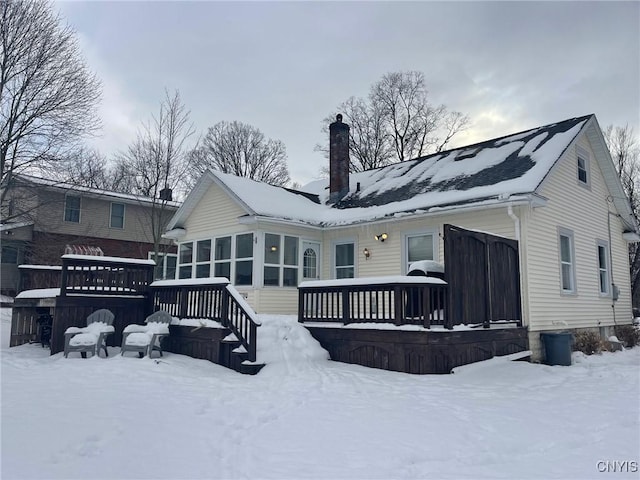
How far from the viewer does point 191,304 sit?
9.65 m

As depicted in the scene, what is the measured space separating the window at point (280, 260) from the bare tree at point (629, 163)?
2419cm

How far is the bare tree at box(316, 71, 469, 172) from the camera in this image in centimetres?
3300

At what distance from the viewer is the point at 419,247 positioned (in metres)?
12.2

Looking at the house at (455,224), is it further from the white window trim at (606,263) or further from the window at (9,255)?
the window at (9,255)

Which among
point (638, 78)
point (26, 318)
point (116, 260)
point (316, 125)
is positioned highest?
point (316, 125)

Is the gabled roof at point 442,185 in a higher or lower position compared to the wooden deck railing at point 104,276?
higher

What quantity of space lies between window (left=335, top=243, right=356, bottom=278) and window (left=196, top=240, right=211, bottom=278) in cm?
392

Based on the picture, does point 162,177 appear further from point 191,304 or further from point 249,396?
point 249,396

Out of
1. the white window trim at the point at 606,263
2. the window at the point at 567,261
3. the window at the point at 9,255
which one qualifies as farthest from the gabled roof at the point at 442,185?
the window at the point at 9,255

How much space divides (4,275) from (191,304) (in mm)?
16811

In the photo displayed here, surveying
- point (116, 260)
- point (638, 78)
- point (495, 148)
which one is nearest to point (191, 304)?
point (116, 260)

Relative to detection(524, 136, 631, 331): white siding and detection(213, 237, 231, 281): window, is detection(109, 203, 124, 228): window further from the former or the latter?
detection(524, 136, 631, 331): white siding

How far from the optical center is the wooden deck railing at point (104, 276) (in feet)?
31.8

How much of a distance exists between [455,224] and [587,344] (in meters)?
4.42
